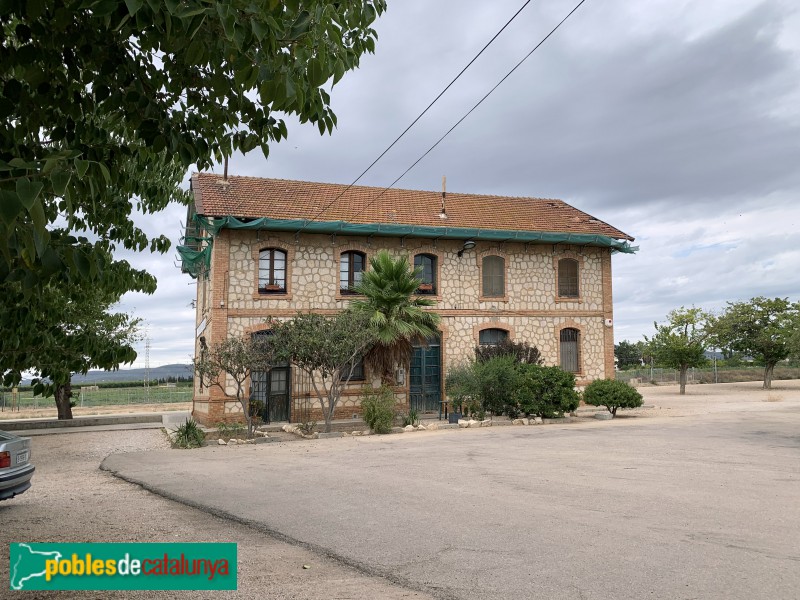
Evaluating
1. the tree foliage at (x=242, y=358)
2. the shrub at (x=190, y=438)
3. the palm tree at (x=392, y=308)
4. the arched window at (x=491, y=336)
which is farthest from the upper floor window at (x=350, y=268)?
the shrub at (x=190, y=438)

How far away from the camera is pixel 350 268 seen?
70.8 ft

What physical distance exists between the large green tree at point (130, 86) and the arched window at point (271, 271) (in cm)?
1498

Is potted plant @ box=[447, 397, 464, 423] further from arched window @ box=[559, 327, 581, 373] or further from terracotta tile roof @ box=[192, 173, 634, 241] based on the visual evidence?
terracotta tile roof @ box=[192, 173, 634, 241]

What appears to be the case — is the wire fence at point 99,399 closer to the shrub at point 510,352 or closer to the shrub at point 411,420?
the shrub at point 510,352

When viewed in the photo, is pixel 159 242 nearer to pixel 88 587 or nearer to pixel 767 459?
pixel 88 587

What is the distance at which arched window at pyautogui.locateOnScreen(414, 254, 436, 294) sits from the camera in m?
22.2

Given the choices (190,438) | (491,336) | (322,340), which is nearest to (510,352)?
(491,336)

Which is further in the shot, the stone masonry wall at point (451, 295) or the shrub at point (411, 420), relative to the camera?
the stone masonry wall at point (451, 295)

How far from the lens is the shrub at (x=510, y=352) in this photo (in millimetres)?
21062

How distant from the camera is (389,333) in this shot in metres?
18.9

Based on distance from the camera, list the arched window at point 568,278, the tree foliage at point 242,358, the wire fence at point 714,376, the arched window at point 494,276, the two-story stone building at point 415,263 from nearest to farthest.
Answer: the tree foliage at point 242,358
the two-story stone building at point 415,263
the arched window at point 494,276
the arched window at point 568,278
the wire fence at point 714,376

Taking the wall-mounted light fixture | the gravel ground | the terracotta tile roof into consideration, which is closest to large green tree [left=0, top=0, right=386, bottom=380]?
the gravel ground

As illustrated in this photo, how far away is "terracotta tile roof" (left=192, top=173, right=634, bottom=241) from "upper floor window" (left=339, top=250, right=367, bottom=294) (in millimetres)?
1138

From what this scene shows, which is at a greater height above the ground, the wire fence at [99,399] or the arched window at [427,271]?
the arched window at [427,271]
